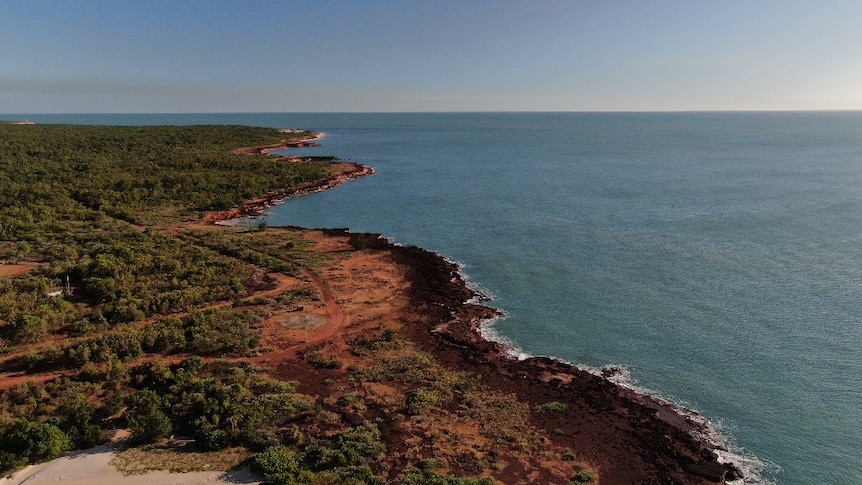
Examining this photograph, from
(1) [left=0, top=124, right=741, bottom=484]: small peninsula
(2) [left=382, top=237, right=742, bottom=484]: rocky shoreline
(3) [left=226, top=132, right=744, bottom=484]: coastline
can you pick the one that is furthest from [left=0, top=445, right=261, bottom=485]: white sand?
(2) [left=382, top=237, right=742, bottom=484]: rocky shoreline

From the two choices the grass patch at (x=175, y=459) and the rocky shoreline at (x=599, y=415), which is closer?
the grass patch at (x=175, y=459)

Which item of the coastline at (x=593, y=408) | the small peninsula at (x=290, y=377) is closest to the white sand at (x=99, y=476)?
the small peninsula at (x=290, y=377)

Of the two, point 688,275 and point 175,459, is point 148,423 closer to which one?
point 175,459

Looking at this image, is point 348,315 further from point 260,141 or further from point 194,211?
point 260,141

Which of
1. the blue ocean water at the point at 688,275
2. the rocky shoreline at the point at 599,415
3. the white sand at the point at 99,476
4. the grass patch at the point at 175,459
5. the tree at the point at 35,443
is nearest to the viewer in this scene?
the white sand at the point at 99,476

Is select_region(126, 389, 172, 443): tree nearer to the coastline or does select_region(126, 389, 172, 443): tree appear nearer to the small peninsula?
the small peninsula

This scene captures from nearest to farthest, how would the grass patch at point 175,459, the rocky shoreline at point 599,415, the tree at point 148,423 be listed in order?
the grass patch at point 175,459, the tree at point 148,423, the rocky shoreline at point 599,415

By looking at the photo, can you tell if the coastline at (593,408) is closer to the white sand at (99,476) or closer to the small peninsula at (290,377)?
the small peninsula at (290,377)
